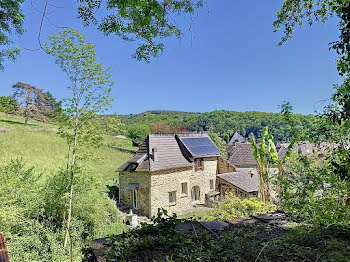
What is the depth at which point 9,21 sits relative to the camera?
3832 mm

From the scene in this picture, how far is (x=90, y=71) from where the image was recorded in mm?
7742

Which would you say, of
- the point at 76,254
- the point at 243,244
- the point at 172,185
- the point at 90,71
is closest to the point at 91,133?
the point at 90,71

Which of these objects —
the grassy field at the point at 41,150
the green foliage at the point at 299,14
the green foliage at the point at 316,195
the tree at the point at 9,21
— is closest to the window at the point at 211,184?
the grassy field at the point at 41,150

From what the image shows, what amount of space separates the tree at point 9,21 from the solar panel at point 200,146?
47.2 ft

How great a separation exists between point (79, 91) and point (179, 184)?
10.7 meters

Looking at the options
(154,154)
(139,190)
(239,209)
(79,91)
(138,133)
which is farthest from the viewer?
(138,133)

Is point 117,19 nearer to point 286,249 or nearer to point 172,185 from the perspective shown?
point 286,249

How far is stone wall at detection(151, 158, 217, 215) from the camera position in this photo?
14650mm

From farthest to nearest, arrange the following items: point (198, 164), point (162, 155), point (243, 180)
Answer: point (198, 164), point (243, 180), point (162, 155)

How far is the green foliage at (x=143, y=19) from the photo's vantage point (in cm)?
212

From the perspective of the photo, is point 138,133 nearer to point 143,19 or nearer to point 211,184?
point 211,184

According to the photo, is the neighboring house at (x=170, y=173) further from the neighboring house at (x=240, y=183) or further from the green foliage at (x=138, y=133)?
the green foliage at (x=138, y=133)

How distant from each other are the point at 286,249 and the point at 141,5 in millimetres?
2440

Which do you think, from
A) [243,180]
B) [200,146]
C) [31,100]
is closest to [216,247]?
[243,180]
